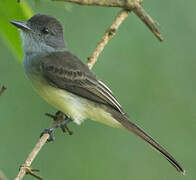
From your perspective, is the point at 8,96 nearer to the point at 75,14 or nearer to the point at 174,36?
the point at 75,14

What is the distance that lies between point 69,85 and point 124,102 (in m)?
1.53

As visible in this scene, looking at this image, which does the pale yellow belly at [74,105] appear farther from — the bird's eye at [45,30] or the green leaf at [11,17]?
the green leaf at [11,17]

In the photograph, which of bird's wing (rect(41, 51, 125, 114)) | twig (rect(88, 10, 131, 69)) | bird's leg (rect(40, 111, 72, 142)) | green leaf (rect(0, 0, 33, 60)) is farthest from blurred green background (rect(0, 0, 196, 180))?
green leaf (rect(0, 0, 33, 60))

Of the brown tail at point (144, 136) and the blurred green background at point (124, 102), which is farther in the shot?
the blurred green background at point (124, 102)

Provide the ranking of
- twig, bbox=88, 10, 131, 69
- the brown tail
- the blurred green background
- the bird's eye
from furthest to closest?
the blurred green background < the bird's eye < twig, bbox=88, 10, 131, 69 < the brown tail

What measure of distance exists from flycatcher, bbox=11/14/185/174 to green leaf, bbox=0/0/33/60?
4.39 ft

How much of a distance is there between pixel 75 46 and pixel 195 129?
2.02 metres

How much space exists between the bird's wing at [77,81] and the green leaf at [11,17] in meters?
1.48

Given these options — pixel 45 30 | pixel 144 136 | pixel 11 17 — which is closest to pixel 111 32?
pixel 45 30

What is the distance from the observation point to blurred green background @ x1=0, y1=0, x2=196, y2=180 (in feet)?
20.1

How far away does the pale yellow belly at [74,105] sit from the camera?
16.1 ft

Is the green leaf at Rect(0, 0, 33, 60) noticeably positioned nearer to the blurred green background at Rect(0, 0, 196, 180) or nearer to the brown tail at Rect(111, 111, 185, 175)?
the brown tail at Rect(111, 111, 185, 175)

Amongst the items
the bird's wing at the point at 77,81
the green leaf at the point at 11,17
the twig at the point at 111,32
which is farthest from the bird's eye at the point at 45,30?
the green leaf at the point at 11,17

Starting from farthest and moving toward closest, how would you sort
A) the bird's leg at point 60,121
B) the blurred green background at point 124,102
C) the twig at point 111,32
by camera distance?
the blurred green background at point 124,102 < the twig at point 111,32 < the bird's leg at point 60,121
